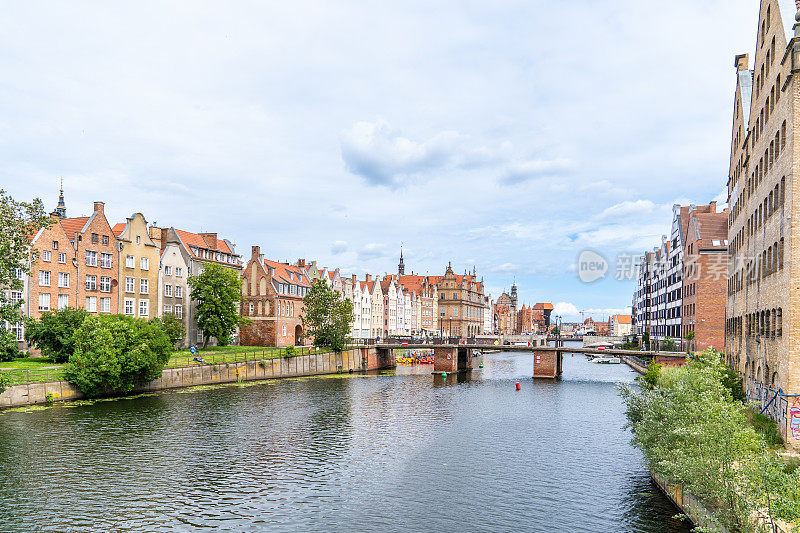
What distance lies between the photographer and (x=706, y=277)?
91562 mm

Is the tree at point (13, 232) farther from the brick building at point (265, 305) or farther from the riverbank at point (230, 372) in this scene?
the brick building at point (265, 305)

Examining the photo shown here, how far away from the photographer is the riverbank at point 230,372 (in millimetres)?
54875

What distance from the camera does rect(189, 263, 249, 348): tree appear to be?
93.1 m

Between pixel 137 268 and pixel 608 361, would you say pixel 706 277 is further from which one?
pixel 137 268

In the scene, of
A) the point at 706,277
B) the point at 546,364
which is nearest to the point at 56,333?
the point at 546,364

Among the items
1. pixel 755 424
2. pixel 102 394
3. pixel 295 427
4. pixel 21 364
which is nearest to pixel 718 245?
pixel 755 424

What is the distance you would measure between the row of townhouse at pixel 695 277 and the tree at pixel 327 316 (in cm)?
5463

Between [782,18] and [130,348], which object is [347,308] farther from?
[782,18]

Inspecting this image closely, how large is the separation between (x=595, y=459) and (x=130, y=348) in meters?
46.0

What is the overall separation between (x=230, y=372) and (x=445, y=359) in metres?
42.5

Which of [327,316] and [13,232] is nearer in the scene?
[13,232]

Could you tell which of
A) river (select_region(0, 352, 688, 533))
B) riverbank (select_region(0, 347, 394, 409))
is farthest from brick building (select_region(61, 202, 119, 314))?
river (select_region(0, 352, 688, 533))

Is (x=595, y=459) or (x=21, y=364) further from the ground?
(x=21, y=364)

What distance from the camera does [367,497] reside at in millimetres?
32781
